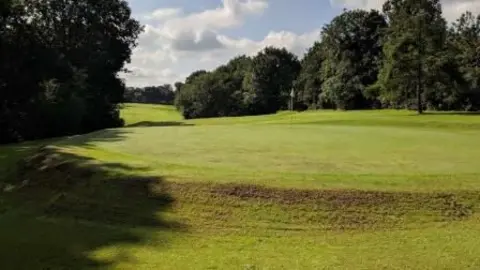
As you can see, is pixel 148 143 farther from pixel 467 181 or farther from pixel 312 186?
pixel 467 181

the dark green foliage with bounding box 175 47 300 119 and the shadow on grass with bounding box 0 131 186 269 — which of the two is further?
the dark green foliage with bounding box 175 47 300 119

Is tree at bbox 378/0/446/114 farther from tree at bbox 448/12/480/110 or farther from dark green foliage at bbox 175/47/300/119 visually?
dark green foliage at bbox 175/47/300/119

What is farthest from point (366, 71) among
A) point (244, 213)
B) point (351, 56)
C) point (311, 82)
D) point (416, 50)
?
point (244, 213)

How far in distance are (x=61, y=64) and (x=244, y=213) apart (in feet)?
125

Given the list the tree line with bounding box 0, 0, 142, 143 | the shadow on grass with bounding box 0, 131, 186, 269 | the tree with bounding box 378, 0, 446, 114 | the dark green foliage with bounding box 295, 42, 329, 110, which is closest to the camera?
the shadow on grass with bounding box 0, 131, 186, 269

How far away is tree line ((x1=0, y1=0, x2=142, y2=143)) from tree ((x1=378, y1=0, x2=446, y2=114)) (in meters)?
28.0

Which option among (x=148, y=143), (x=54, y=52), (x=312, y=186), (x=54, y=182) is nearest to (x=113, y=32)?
(x=54, y=52)

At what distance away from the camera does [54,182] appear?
1442 cm

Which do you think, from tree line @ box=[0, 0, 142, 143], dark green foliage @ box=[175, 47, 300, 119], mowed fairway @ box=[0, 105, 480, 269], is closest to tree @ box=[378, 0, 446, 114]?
tree line @ box=[0, 0, 142, 143]

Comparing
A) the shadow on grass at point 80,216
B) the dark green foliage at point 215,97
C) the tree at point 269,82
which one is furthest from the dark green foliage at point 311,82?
the shadow on grass at point 80,216

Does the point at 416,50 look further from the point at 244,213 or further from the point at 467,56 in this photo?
the point at 244,213

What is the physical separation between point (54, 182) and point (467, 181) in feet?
34.5

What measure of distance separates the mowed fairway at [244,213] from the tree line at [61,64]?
2491 cm

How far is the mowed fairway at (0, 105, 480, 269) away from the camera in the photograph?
9398 millimetres
